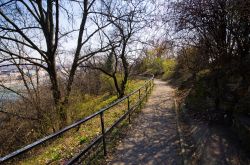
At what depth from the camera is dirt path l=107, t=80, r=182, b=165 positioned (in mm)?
5781

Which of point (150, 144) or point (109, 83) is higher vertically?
point (109, 83)

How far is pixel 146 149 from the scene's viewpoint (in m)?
6.50

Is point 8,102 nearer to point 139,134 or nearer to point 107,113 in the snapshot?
point 107,113

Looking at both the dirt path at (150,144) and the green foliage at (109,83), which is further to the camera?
the green foliage at (109,83)

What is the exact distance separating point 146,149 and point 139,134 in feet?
4.76

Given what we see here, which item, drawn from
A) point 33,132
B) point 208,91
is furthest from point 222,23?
point 33,132

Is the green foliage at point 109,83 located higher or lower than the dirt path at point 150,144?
higher

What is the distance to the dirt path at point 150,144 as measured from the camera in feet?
19.0

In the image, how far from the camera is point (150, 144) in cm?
693

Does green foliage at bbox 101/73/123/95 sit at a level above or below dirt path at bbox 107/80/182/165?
above

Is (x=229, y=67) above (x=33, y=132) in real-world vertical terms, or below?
above

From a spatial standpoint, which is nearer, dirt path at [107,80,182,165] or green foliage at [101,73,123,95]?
dirt path at [107,80,182,165]

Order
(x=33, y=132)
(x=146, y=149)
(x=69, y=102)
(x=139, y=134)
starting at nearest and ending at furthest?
(x=146, y=149), (x=139, y=134), (x=33, y=132), (x=69, y=102)

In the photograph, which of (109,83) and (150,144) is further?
(109,83)
